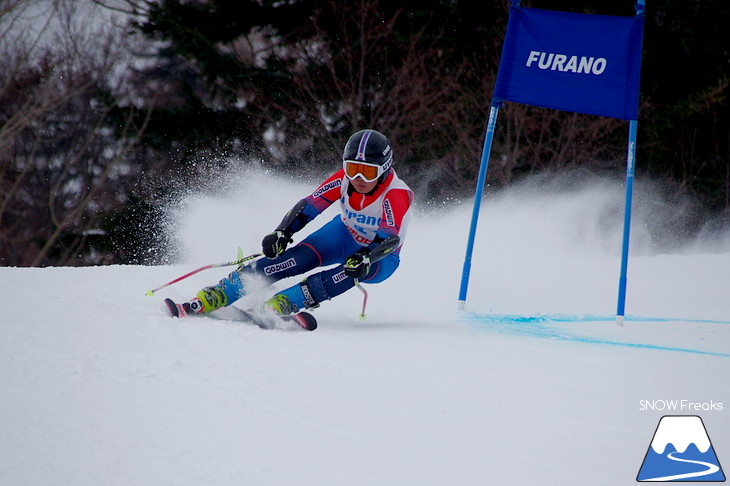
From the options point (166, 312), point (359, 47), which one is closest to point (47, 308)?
point (166, 312)

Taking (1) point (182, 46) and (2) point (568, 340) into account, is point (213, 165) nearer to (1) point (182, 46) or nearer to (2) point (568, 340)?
(1) point (182, 46)

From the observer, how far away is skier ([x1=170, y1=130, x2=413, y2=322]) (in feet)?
15.1

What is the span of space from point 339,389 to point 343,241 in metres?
2.34

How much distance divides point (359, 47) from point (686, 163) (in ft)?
28.4

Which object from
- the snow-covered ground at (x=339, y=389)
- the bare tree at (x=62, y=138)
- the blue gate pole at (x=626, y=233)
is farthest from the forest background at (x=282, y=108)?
the snow-covered ground at (x=339, y=389)

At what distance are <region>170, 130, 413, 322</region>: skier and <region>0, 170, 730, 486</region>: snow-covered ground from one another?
28 centimetres

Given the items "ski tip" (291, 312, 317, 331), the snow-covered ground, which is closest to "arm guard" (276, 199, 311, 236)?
the snow-covered ground

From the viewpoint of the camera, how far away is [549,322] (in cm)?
551

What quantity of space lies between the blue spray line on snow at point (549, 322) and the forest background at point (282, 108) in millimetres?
8027

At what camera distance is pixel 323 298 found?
4.69 m

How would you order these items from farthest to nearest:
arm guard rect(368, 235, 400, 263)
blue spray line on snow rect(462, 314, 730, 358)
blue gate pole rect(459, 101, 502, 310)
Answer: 1. blue gate pole rect(459, 101, 502, 310)
2. arm guard rect(368, 235, 400, 263)
3. blue spray line on snow rect(462, 314, 730, 358)

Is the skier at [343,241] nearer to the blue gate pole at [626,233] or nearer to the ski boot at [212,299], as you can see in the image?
the ski boot at [212,299]

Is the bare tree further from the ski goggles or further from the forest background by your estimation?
the ski goggles

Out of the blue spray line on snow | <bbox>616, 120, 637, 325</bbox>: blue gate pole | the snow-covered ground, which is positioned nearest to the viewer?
the snow-covered ground
